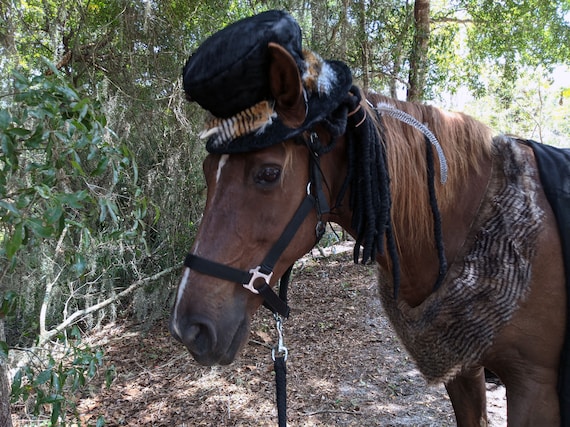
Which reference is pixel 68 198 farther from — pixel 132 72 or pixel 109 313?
pixel 109 313

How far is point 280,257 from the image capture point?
4.78ft

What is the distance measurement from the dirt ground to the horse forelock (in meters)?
2.38

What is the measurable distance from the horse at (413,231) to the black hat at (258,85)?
14 millimetres

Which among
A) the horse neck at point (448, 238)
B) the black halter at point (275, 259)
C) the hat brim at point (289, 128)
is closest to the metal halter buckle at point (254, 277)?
the black halter at point (275, 259)

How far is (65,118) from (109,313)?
449 cm

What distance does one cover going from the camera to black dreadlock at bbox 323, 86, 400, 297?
150 cm

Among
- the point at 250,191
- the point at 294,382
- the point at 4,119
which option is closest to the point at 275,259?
the point at 250,191

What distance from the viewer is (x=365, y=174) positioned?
1499 mm

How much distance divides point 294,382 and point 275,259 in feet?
10.3

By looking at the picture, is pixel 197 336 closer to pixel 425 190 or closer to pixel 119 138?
pixel 425 190

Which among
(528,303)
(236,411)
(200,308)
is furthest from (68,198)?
(236,411)

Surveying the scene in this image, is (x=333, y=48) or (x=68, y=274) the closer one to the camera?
(x=68, y=274)

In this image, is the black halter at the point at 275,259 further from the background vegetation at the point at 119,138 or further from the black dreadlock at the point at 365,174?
the background vegetation at the point at 119,138

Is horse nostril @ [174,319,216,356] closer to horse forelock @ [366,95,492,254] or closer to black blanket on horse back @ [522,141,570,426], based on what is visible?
horse forelock @ [366,95,492,254]
